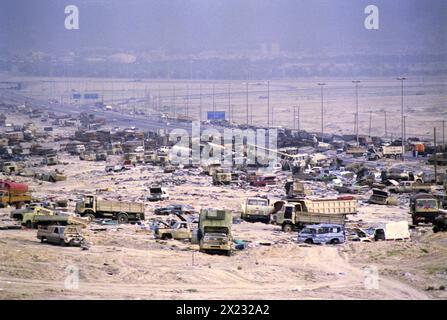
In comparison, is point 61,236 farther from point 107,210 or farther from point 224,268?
point 107,210

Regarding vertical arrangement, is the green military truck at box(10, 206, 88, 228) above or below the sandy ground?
above

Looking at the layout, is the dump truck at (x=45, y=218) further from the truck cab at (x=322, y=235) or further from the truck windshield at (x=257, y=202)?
the truck cab at (x=322, y=235)

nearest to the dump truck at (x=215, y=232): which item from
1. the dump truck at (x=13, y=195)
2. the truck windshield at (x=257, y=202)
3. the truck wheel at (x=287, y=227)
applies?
the truck wheel at (x=287, y=227)

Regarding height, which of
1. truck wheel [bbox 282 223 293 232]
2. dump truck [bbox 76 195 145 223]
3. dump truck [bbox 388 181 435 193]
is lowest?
truck wheel [bbox 282 223 293 232]

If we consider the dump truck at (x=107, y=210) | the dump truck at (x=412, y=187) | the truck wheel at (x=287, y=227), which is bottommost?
the truck wheel at (x=287, y=227)

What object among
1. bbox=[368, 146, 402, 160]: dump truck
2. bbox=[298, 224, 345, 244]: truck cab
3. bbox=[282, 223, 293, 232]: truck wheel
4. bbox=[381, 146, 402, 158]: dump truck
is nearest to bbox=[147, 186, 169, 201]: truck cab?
bbox=[282, 223, 293, 232]: truck wheel

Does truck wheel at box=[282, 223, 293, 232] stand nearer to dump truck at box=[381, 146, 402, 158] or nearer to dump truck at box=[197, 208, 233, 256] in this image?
dump truck at box=[197, 208, 233, 256]

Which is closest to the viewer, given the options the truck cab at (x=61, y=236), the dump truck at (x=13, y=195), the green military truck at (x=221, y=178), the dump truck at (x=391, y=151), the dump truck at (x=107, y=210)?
the truck cab at (x=61, y=236)

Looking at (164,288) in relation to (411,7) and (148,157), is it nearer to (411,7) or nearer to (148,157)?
(148,157)
